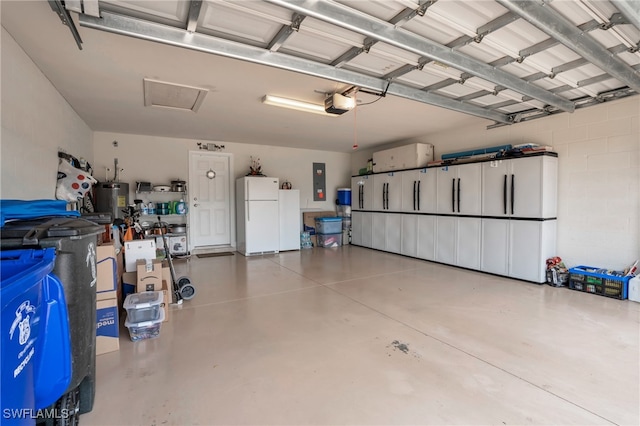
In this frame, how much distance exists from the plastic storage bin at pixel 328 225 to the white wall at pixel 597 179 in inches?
171

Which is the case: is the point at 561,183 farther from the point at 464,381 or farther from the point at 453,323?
the point at 464,381

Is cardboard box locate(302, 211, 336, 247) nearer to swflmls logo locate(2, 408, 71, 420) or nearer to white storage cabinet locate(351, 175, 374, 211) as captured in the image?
white storage cabinet locate(351, 175, 374, 211)

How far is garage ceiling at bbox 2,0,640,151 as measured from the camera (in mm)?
1980

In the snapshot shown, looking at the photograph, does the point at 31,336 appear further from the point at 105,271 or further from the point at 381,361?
the point at 381,361

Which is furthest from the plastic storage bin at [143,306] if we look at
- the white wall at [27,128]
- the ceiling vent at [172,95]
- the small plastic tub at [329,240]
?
the small plastic tub at [329,240]

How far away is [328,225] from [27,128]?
5.82m

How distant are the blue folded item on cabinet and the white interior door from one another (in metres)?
5.01

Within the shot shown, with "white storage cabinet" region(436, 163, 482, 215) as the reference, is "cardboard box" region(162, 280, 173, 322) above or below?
below

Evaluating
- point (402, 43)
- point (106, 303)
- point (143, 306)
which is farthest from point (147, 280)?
point (402, 43)

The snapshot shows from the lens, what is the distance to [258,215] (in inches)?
259

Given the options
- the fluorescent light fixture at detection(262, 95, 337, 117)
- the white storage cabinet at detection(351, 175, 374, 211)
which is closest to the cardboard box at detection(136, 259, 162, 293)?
the fluorescent light fixture at detection(262, 95, 337, 117)

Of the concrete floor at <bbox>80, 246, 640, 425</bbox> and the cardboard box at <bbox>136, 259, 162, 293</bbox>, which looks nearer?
the concrete floor at <bbox>80, 246, 640, 425</bbox>

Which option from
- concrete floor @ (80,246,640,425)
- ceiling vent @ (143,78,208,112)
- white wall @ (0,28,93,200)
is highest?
ceiling vent @ (143,78,208,112)

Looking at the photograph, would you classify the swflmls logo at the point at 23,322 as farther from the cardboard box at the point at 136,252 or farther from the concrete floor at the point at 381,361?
the cardboard box at the point at 136,252
